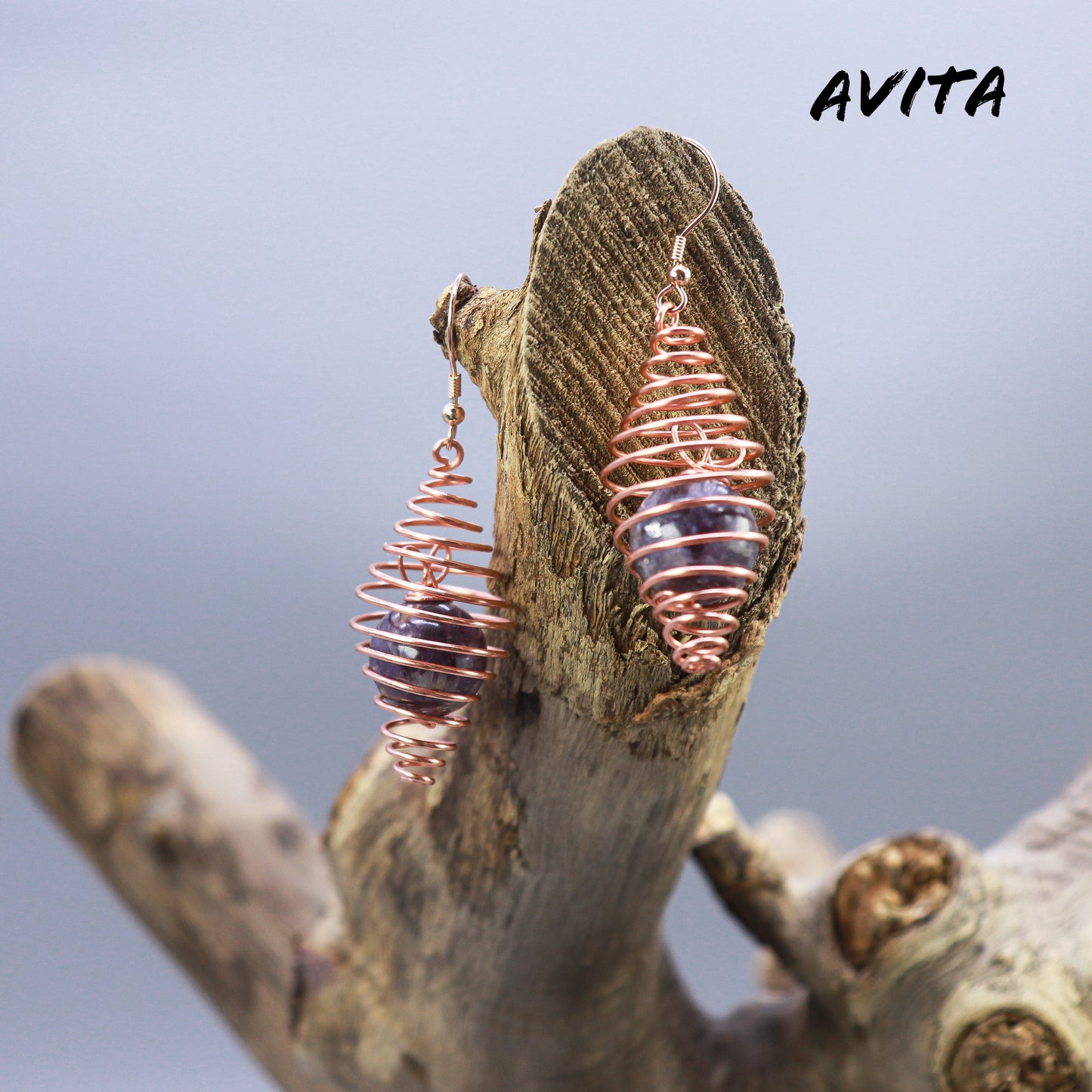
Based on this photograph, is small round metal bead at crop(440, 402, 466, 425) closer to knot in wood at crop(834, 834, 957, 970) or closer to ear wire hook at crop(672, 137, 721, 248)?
ear wire hook at crop(672, 137, 721, 248)

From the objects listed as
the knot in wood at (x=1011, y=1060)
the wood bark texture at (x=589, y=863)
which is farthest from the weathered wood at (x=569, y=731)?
the knot in wood at (x=1011, y=1060)

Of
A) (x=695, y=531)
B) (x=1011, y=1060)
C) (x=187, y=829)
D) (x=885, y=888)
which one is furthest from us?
(x=187, y=829)

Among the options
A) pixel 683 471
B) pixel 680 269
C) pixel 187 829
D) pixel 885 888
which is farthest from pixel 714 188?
pixel 187 829

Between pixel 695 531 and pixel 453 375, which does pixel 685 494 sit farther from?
pixel 453 375

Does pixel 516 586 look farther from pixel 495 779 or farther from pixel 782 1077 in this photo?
pixel 782 1077

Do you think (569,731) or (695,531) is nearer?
(695,531)

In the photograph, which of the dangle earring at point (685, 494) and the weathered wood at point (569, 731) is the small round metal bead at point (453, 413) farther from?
the dangle earring at point (685, 494)

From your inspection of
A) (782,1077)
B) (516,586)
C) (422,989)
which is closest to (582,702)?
(516,586)
